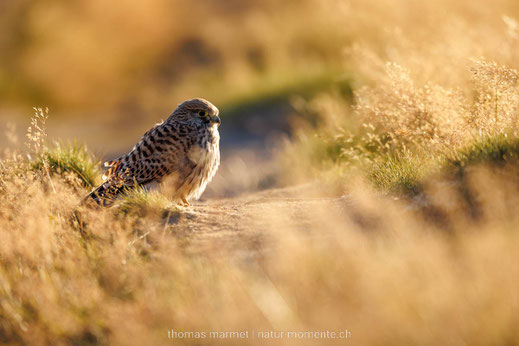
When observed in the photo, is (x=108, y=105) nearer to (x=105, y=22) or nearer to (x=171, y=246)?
(x=105, y=22)

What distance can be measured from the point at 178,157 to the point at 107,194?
68cm

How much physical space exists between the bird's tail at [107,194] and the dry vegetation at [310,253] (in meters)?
0.15

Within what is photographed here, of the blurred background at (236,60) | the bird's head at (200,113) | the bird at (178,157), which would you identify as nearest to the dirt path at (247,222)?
the bird at (178,157)

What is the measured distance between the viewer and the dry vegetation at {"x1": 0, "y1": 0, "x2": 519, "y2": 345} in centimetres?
243

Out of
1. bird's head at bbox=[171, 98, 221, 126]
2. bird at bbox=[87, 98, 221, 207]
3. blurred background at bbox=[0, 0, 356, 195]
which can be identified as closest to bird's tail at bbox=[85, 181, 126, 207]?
bird at bbox=[87, 98, 221, 207]

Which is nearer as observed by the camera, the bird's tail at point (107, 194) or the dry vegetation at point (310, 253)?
the dry vegetation at point (310, 253)

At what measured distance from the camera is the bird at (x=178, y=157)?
458 centimetres

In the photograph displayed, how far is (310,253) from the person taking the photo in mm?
2895

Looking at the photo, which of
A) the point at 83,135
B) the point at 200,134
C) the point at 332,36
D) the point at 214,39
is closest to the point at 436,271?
the point at 200,134

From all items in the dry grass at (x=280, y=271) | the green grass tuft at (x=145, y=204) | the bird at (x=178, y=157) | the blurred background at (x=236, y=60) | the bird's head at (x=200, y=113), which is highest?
the blurred background at (x=236, y=60)

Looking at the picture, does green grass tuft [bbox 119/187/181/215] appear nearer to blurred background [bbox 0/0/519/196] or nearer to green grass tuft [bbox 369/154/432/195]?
blurred background [bbox 0/0/519/196]

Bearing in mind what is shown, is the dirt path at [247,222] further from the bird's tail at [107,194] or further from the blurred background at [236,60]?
the blurred background at [236,60]

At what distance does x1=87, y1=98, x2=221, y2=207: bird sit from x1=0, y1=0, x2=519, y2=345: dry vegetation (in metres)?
0.44

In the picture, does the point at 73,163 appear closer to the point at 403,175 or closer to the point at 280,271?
the point at 280,271
